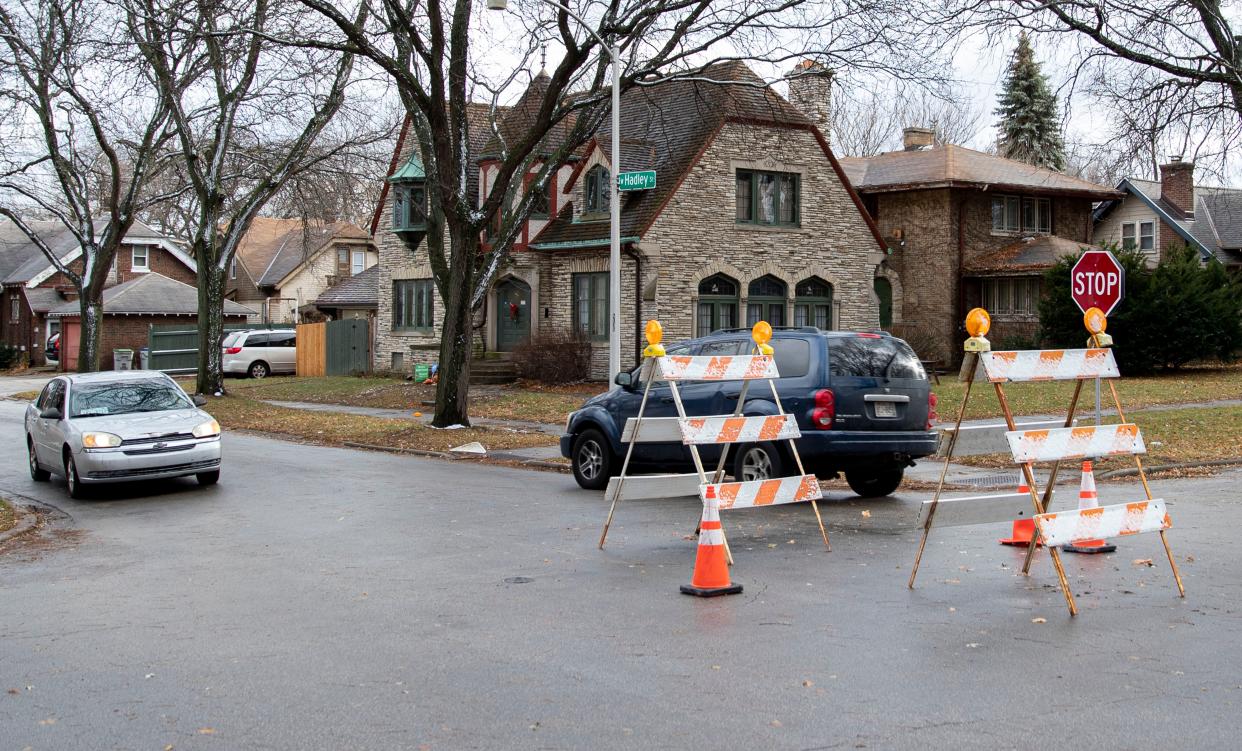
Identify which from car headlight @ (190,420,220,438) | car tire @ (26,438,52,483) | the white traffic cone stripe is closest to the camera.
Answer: the white traffic cone stripe

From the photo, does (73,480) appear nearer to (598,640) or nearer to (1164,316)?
(598,640)

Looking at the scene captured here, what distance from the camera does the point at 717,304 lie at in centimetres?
3303

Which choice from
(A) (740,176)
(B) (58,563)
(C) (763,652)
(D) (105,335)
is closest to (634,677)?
(C) (763,652)

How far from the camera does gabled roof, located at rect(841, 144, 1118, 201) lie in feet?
129

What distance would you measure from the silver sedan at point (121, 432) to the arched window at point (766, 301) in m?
19.6

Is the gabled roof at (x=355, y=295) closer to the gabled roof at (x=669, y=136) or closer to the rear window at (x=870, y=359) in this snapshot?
the gabled roof at (x=669, y=136)

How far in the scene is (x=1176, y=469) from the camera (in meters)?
15.6

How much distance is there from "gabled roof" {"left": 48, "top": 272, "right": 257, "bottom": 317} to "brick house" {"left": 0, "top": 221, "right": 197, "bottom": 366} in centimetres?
178

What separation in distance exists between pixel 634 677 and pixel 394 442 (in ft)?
49.9

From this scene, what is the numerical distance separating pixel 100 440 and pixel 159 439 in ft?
2.16

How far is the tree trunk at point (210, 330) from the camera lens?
3219 centimetres

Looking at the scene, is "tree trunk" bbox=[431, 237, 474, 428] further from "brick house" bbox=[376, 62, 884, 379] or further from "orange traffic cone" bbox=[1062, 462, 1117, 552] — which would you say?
"orange traffic cone" bbox=[1062, 462, 1117, 552]

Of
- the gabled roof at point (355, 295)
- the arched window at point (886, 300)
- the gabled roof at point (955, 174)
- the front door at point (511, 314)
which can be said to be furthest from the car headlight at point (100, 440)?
the gabled roof at point (355, 295)

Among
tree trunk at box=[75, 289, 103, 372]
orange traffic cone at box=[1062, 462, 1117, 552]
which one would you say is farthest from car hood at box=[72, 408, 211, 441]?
tree trunk at box=[75, 289, 103, 372]
